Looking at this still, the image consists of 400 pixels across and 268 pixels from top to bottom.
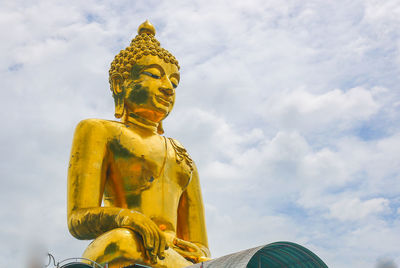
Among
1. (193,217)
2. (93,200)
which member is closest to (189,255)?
A: (193,217)

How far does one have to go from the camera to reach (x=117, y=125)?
1264 centimetres

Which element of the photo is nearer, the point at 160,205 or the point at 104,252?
the point at 104,252

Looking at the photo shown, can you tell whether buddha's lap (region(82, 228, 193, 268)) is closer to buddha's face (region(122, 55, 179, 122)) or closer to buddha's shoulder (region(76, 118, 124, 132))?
buddha's shoulder (region(76, 118, 124, 132))

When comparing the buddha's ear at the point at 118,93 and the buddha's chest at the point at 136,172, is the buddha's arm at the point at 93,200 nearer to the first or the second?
the buddha's chest at the point at 136,172

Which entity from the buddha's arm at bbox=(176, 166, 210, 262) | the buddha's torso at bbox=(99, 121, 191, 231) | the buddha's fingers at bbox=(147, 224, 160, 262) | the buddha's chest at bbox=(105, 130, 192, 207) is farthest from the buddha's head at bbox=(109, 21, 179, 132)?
the buddha's fingers at bbox=(147, 224, 160, 262)

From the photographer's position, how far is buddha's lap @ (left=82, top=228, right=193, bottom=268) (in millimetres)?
10852

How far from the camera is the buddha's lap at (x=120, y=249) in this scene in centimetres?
1085

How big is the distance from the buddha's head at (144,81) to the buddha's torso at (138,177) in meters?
0.51

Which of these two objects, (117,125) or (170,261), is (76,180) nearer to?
(117,125)

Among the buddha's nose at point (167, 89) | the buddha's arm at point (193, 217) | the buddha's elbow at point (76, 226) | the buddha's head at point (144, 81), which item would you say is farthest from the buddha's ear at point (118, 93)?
the buddha's elbow at point (76, 226)

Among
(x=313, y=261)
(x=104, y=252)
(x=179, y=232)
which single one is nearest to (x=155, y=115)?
(x=179, y=232)

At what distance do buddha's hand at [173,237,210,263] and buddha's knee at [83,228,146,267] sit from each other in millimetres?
963

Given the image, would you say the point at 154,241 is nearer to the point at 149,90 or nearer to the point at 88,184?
the point at 88,184

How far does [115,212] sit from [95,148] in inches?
57.9
